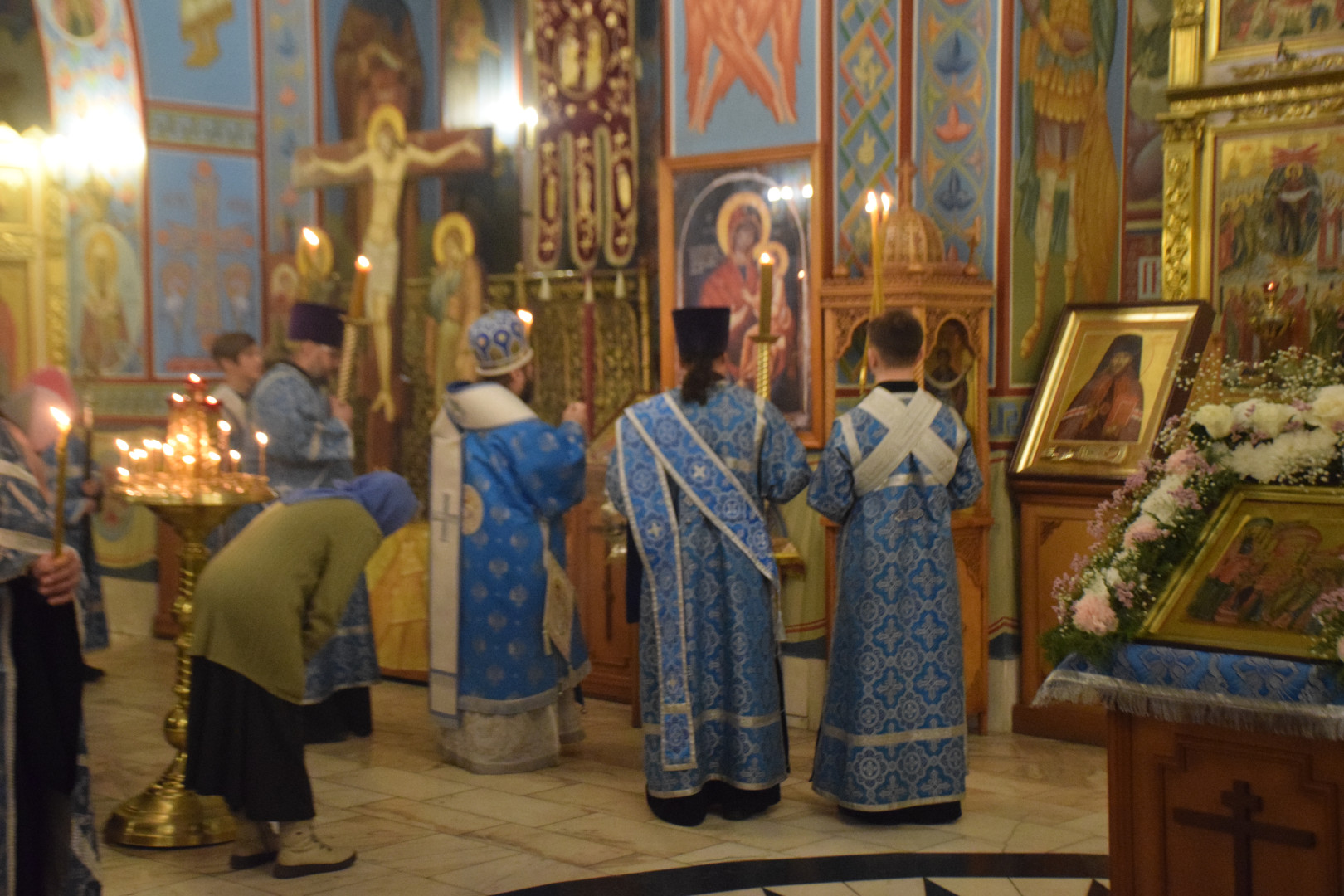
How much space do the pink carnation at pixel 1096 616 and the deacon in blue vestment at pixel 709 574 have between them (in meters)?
1.73

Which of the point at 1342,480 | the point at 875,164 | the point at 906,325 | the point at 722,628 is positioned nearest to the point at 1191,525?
the point at 1342,480

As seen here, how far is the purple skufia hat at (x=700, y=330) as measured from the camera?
16.0 feet

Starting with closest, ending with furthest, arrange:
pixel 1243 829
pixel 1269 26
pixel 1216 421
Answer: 1. pixel 1243 829
2. pixel 1216 421
3. pixel 1269 26

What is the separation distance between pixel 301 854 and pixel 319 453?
2.17 m

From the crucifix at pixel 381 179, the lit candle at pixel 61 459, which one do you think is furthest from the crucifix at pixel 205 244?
the lit candle at pixel 61 459

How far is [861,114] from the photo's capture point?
6184mm

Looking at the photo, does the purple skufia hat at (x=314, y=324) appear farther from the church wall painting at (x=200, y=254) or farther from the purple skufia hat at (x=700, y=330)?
the church wall painting at (x=200, y=254)

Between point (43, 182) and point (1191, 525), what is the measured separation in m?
7.53

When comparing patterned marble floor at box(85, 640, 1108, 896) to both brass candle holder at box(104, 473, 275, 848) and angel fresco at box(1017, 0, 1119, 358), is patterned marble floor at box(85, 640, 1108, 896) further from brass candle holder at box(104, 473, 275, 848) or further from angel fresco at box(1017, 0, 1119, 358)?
angel fresco at box(1017, 0, 1119, 358)

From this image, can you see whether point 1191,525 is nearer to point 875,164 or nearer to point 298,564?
point 298,564

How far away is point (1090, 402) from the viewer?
6.13 meters

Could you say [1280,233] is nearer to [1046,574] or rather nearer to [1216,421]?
[1046,574]

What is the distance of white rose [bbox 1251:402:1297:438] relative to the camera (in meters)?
3.31

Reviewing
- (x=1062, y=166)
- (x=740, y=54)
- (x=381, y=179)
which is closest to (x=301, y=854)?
(x=740, y=54)
